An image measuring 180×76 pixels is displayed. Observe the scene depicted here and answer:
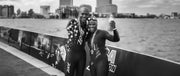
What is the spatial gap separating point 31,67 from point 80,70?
137 inches

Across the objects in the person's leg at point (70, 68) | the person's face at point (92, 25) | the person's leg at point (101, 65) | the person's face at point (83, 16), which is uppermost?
the person's face at point (83, 16)

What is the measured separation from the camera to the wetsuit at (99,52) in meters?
4.02

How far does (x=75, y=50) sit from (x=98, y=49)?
0.76 m

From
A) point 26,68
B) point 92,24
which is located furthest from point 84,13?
point 26,68

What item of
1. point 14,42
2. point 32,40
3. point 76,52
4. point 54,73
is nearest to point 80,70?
point 76,52

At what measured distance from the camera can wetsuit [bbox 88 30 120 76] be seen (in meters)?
4.02

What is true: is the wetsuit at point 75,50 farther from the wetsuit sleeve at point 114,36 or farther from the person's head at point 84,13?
the wetsuit sleeve at point 114,36

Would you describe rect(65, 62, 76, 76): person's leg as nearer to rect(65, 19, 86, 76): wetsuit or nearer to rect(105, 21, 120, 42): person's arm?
rect(65, 19, 86, 76): wetsuit

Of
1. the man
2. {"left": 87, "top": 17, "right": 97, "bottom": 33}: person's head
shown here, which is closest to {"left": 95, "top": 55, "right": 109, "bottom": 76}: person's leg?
{"left": 87, "top": 17, "right": 97, "bottom": 33}: person's head

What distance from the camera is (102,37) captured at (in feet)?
13.5

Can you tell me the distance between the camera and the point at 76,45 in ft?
15.2

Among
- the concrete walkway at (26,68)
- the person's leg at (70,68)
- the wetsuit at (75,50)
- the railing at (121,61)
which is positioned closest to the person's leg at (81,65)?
the wetsuit at (75,50)

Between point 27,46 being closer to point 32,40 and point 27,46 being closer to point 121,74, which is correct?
point 32,40

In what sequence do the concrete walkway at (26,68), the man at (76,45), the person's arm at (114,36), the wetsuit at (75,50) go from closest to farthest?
the person's arm at (114,36) → the man at (76,45) → the wetsuit at (75,50) → the concrete walkway at (26,68)
